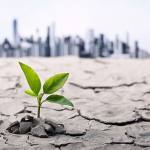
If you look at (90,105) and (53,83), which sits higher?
(53,83)

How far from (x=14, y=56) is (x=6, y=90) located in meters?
1.29

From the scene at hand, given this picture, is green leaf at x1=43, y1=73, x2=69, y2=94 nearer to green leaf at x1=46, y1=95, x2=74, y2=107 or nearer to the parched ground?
green leaf at x1=46, y1=95, x2=74, y2=107

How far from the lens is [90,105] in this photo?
1.74m

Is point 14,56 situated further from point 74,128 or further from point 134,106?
point 74,128

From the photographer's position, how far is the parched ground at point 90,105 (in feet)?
3.92

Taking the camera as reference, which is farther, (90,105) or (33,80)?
(90,105)

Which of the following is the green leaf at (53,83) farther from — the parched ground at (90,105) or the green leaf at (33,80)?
the parched ground at (90,105)

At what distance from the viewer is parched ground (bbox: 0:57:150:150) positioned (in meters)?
1.19

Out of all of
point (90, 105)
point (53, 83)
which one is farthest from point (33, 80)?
point (90, 105)

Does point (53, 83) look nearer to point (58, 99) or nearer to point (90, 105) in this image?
point (58, 99)

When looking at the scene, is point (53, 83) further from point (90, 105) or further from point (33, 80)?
point (90, 105)

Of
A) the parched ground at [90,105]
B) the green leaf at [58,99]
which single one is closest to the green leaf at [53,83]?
the green leaf at [58,99]

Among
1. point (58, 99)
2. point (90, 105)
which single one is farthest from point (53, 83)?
point (90, 105)

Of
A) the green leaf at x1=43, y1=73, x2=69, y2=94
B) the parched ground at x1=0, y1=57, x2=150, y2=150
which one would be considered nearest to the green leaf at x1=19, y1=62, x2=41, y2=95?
the green leaf at x1=43, y1=73, x2=69, y2=94
